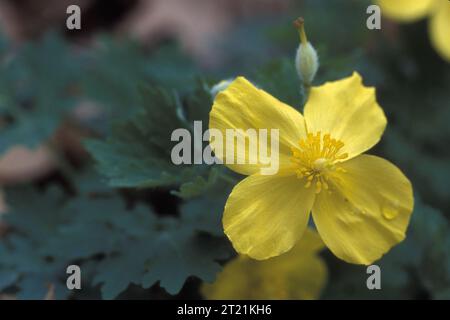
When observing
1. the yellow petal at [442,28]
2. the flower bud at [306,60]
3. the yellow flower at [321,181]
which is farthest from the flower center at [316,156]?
the yellow petal at [442,28]

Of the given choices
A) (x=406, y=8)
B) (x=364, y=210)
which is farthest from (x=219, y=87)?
(x=406, y=8)

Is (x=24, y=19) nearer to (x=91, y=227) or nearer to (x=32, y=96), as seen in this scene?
(x=32, y=96)

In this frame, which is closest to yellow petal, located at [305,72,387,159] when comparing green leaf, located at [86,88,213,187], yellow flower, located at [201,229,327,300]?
green leaf, located at [86,88,213,187]

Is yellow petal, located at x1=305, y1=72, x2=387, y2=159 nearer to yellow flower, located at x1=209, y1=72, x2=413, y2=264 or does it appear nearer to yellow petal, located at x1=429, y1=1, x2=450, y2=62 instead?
yellow flower, located at x1=209, y1=72, x2=413, y2=264

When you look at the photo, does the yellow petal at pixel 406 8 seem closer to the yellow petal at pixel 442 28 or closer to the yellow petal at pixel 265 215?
the yellow petal at pixel 442 28

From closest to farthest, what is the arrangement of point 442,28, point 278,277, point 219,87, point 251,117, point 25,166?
1. point 251,117
2. point 219,87
3. point 278,277
4. point 442,28
5. point 25,166

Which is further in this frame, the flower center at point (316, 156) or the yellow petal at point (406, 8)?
the yellow petal at point (406, 8)

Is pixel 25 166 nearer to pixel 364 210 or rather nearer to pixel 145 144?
pixel 145 144
